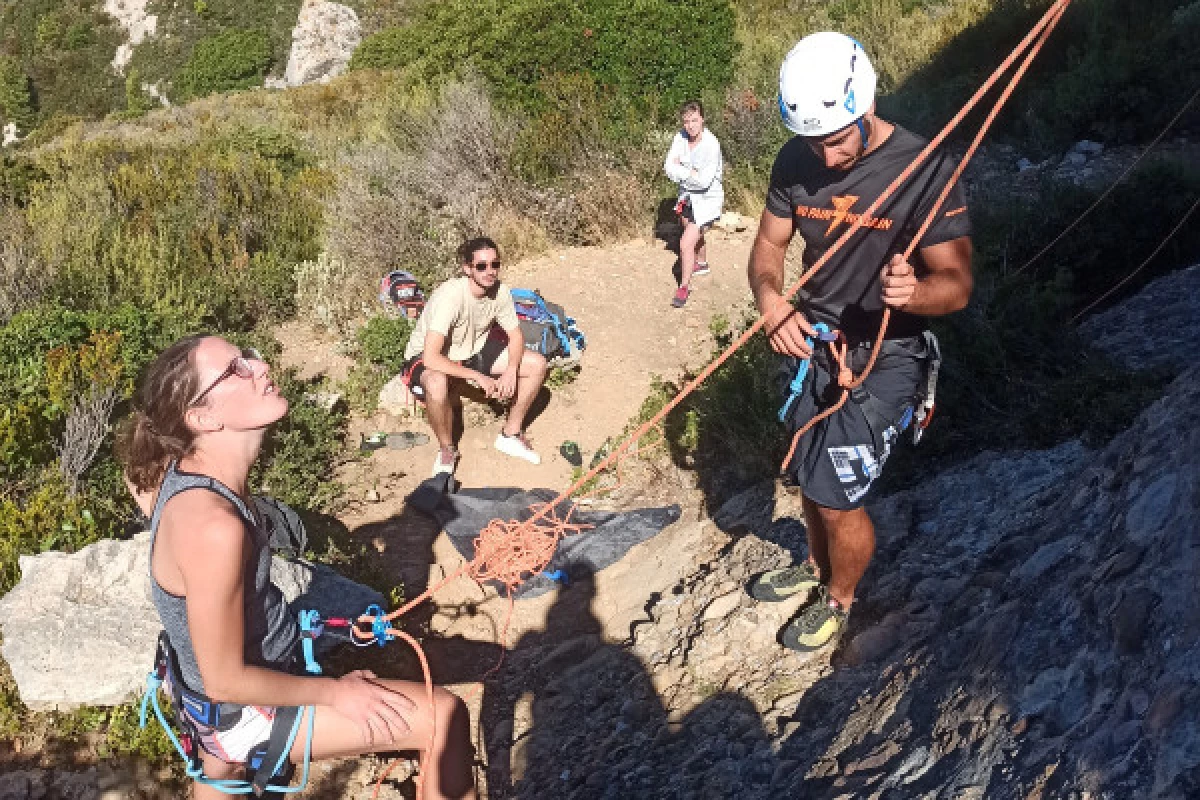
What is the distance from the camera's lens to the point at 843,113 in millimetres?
2658

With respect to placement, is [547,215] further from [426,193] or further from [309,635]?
[309,635]

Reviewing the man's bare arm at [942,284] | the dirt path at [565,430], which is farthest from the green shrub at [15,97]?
the man's bare arm at [942,284]

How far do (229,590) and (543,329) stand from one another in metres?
4.49

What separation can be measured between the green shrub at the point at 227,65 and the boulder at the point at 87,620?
121ft

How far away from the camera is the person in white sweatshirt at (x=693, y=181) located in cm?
780

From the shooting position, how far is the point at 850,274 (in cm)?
297

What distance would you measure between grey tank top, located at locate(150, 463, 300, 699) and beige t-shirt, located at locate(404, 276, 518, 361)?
3077 mm

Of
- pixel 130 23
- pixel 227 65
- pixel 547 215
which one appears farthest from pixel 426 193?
pixel 130 23

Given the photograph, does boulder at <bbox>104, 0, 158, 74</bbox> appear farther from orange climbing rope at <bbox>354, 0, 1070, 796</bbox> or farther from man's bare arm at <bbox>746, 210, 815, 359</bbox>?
man's bare arm at <bbox>746, 210, 815, 359</bbox>

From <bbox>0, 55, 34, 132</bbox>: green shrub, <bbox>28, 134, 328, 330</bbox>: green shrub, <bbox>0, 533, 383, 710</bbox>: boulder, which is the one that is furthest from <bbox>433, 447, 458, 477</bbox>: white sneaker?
<bbox>0, 55, 34, 132</bbox>: green shrub

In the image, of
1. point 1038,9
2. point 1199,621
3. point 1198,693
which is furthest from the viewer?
point 1038,9

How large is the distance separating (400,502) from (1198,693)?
4.50 metres

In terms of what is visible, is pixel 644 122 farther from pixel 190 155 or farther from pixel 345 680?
pixel 345 680

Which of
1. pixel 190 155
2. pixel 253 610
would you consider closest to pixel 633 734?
pixel 253 610
